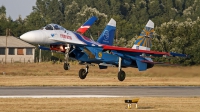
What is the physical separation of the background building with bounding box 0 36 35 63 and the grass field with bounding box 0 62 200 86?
2155 cm

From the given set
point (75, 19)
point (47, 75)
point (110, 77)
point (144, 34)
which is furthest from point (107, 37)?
point (75, 19)

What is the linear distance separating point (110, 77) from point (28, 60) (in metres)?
40.0

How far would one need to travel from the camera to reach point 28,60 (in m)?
103

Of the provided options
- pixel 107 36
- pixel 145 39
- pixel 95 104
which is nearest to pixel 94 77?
pixel 145 39

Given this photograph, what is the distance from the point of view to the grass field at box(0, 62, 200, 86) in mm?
49875

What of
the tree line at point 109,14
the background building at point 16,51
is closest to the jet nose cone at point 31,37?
the tree line at point 109,14

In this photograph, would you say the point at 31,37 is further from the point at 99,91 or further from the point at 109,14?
the point at 109,14

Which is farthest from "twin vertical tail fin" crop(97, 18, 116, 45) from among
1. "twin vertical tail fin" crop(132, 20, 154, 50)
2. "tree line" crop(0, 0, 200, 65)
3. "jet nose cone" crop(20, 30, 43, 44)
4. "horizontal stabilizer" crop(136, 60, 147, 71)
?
"tree line" crop(0, 0, 200, 65)

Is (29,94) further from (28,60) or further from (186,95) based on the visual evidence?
(28,60)

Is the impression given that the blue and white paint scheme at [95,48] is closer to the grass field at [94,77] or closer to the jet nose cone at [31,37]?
the jet nose cone at [31,37]

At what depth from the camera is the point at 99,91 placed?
154ft

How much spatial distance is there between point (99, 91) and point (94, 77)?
61.6 ft

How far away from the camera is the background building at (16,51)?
102 meters

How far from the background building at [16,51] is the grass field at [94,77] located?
70.7 ft
